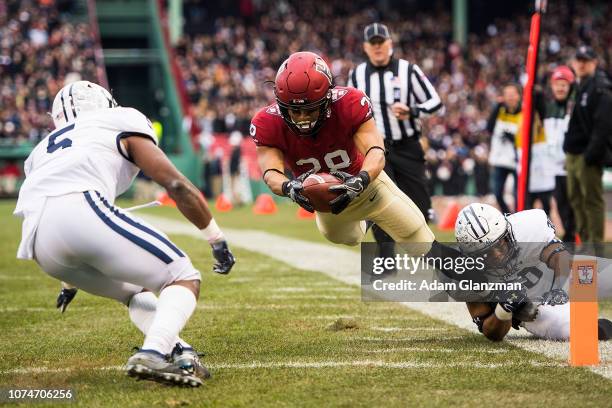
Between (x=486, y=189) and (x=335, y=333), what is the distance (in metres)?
16.7

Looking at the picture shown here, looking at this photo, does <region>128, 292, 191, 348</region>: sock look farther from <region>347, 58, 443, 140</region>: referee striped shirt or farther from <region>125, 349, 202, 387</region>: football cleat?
<region>347, 58, 443, 140</region>: referee striped shirt

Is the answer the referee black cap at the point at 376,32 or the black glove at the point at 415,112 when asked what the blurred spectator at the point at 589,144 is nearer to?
the black glove at the point at 415,112

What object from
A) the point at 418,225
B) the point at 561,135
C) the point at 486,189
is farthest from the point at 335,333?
the point at 486,189

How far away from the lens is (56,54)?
24.0m

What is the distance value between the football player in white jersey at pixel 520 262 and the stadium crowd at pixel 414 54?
16948 millimetres

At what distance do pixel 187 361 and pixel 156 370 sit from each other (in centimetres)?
23

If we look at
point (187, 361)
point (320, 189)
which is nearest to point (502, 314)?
point (320, 189)

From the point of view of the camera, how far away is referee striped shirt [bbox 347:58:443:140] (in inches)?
292

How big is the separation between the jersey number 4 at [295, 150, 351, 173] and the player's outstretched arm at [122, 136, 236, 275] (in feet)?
4.80

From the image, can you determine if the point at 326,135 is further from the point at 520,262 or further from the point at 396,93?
the point at 396,93

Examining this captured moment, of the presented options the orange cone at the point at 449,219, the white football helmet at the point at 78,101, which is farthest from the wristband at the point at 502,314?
the orange cone at the point at 449,219

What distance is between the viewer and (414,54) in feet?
93.7

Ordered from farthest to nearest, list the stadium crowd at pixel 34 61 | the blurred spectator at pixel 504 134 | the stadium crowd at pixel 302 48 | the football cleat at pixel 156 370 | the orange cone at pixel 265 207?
the stadium crowd at pixel 302 48
the stadium crowd at pixel 34 61
the orange cone at pixel 265 207
the blurred spectator at pixel 504 134
the football cleat at pixel 156 370

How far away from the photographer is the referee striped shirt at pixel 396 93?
7426 millimetres
